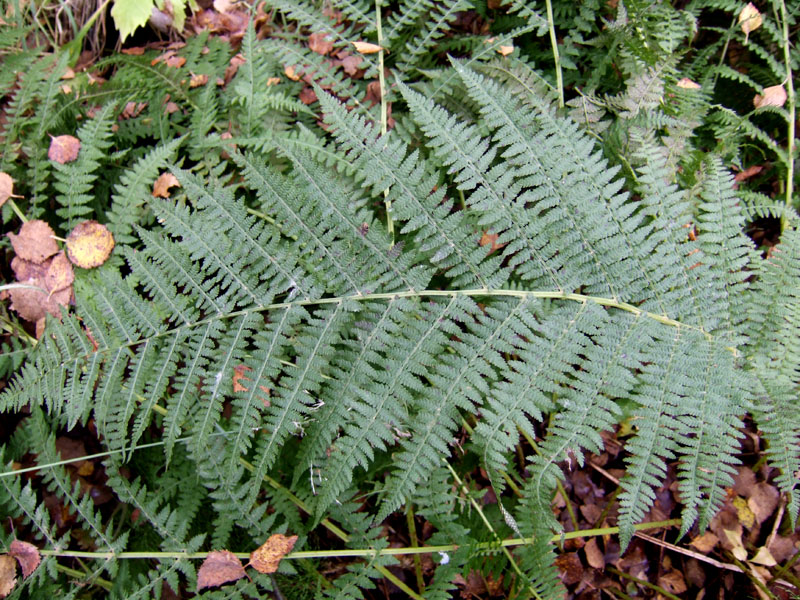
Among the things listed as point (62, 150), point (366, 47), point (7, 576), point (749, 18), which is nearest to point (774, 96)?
point (749, 18)

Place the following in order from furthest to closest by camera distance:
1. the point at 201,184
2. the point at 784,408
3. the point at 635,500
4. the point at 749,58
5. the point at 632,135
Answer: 1. the point at 749,58
2. the point at 632,135
3. the point at 201,184
4. the point at 784,408
5. the point at 635,500

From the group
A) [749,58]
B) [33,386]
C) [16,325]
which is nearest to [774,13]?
[749,58]

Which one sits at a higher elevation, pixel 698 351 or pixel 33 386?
pixel 698 351

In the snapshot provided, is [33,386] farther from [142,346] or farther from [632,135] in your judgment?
[632,135]

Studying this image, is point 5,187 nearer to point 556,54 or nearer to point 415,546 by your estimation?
point 415,546

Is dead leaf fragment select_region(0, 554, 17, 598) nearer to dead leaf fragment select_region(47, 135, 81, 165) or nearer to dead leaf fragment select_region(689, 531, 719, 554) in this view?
dead leaf fragment select_region(47, 135, 81, 165)

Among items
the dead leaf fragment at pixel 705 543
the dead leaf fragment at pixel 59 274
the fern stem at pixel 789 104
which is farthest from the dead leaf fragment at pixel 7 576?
the fern stem at pixel 789 104

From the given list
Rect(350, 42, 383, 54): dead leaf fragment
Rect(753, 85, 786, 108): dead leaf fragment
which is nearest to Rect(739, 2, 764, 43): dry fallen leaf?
Rect(753, 85, 786, 108): dead leaf fragment
